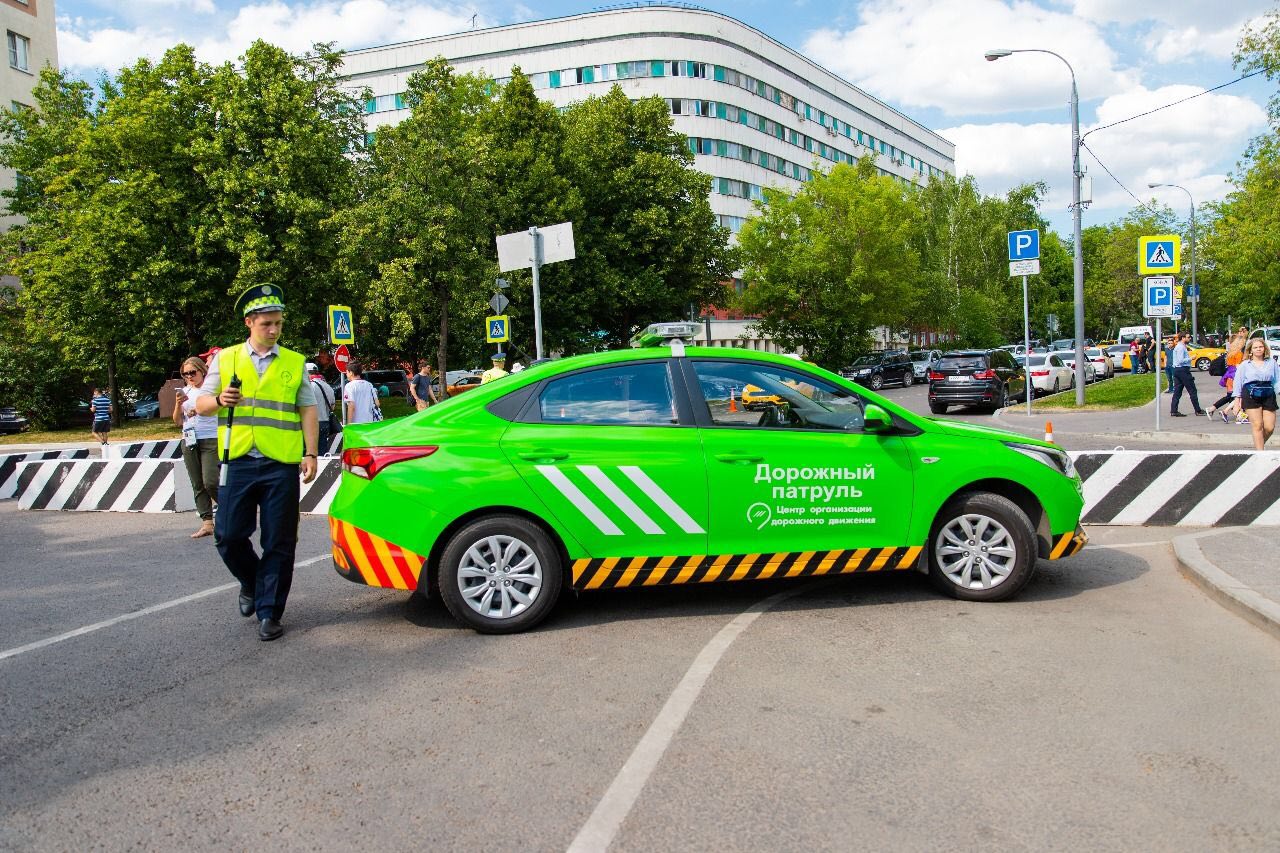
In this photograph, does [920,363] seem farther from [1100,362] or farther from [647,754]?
[647,754]

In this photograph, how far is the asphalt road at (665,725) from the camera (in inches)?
130

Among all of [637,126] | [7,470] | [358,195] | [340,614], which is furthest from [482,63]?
[340,614]

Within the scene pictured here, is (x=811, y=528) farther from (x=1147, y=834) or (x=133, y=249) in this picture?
(x=133, y=249)

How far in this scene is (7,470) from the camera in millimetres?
13414

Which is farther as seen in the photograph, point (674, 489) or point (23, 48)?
point (23, 48)

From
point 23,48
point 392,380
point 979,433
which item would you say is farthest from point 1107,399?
point 23,48

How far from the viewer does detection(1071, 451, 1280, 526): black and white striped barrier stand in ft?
27.6

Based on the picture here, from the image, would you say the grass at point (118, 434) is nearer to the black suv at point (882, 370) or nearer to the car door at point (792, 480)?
the black suv at point (882, 370)

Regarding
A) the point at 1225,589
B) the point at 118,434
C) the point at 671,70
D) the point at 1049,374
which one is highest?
the point at 671,70

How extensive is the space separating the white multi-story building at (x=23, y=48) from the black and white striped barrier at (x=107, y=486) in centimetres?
3726

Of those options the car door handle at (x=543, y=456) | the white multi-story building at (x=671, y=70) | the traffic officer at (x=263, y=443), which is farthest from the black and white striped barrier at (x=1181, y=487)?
the white multi-story building at (x=671, y=70)

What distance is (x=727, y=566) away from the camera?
5.85m

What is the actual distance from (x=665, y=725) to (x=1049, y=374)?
30.3m

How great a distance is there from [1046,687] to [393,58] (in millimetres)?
72012
